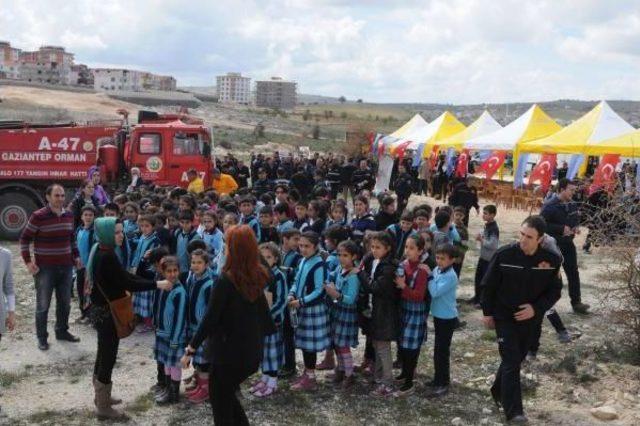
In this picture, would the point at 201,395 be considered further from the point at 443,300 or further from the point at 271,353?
the point at 443,300

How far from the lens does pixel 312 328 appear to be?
5609 mm

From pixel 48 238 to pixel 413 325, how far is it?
381cm

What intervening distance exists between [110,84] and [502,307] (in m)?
131

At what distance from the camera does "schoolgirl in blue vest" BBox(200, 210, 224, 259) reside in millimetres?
7242

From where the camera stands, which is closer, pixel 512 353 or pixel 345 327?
pixel 512 353

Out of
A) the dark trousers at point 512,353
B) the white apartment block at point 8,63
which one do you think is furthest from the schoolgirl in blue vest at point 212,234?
the white apartment block at point 8,63

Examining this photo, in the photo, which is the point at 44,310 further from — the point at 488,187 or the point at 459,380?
the point at 488,187

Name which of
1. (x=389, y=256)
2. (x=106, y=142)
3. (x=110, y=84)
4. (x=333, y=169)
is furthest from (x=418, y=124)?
(x=110, y=84)

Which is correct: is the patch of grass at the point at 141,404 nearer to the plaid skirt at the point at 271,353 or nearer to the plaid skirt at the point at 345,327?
the plaid skirt at the point at 271,353

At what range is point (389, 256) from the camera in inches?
214

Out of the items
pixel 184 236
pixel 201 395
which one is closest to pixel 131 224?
pixel 184 236

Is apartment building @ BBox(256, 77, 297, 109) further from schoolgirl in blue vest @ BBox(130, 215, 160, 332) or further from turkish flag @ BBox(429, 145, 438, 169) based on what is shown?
schoolgirl in blue vest @ BBox(130, 215, 160, 332)

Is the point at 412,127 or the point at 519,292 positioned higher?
the point at 412,127

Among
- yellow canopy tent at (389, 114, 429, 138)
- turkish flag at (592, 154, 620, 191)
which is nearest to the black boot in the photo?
turkish flag at (592, 154, 620, 191)
